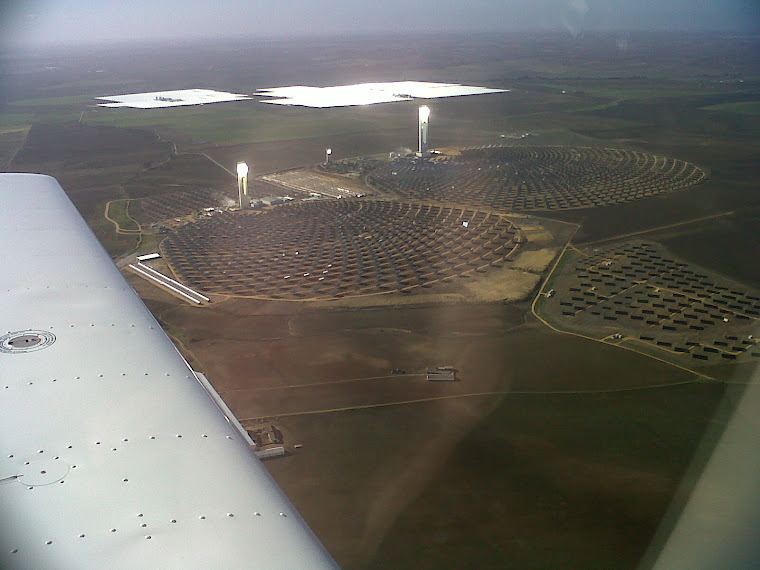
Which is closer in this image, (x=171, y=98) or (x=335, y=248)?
(x=335, y=248)

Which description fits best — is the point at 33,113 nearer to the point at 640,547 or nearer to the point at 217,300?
the point at 217,300

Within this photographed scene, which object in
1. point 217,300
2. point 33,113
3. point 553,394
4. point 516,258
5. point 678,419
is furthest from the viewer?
point 33,113

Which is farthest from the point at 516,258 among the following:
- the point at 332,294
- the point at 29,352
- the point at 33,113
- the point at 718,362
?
the point at 33,113

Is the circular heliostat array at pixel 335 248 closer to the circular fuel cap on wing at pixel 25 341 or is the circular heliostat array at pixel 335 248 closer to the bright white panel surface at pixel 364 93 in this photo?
the circular fuel cap on wing at pixel 25 341

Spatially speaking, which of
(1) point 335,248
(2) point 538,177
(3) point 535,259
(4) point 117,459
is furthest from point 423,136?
(4) point 117,459

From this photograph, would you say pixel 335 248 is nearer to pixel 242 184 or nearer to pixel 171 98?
pixel 242 184

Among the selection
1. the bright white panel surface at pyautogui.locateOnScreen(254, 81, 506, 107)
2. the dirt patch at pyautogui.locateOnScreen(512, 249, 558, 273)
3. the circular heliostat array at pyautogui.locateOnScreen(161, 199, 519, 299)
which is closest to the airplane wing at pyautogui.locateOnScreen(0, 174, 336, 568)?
the circular heliostat array at pyautogui.locateOnScreen(161, 199, 519, 299)
